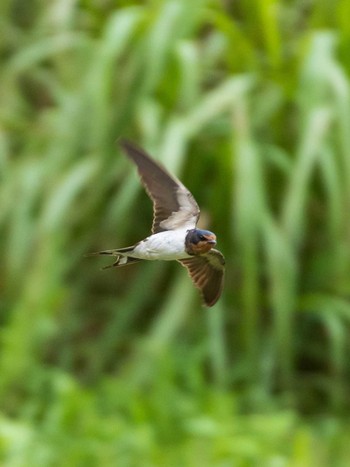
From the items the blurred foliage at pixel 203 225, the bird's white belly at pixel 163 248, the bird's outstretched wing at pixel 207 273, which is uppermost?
the blurred foliage at pixel 203 225

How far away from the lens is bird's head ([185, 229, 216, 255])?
1364 millimetres

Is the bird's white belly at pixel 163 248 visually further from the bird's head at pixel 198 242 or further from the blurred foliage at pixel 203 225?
the blurred foliage at pixel 203 225

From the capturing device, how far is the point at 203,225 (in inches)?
102

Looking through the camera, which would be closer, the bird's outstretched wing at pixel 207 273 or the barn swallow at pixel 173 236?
the barn swallow at pixel 173 236

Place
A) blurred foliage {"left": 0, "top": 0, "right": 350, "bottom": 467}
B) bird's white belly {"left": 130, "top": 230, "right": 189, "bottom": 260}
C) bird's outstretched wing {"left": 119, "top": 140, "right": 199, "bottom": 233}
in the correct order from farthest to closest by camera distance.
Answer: blurred foliage {"left": 0, "top": 0, "right": 350, "bottom": 467}, bird's outstretched wing {"left": 119, "top": 140, "right": 199, "bottom": 233}, bird's white belly {"left": 130, "top": 230, "right": 189, "bottom": 260}

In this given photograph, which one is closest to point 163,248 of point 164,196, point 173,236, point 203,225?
point 173,236

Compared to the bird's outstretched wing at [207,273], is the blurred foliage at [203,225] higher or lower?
higher

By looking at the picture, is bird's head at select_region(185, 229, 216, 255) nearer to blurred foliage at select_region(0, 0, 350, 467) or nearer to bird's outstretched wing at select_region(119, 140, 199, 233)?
bird's outstretched wing at select_region(119, 140, 199, 233)

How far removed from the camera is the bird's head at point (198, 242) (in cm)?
136

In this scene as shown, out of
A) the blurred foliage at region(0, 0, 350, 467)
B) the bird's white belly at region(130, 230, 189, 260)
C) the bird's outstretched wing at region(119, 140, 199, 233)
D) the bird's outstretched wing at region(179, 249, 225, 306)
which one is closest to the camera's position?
the bird's white belly at region(130, 230, 189, 260)

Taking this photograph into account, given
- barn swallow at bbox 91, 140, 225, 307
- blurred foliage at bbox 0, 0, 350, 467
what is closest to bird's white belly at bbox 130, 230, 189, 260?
barn swallow at bbox 91, 140, 225, 307

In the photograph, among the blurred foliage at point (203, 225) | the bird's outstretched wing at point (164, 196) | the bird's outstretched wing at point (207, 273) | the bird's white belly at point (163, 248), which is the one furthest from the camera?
the blurred foliage at point (203, 225)

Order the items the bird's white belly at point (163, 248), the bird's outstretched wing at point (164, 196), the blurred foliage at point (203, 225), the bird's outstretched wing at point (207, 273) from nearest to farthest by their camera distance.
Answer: the bird's white belly at point (163, 248) < the bird's outstretched wing at point (164, 196) < the bird's outstretched wing at point (207, 273) < the blurred foliage at point (203, 225)

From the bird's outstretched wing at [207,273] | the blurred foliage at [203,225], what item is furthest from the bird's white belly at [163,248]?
the blurred foliage at [203,225]
